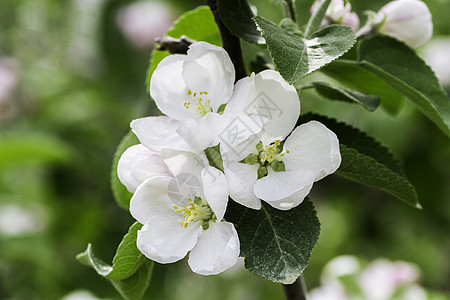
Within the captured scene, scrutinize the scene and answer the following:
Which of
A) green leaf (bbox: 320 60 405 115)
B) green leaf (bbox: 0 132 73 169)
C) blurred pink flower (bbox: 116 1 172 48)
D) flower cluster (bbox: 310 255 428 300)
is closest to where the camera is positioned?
green leaf (bbox: 320 60 405 115)

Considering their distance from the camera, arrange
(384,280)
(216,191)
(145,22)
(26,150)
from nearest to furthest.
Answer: (216,191)
(384,280)
(26,150)
(145,22)

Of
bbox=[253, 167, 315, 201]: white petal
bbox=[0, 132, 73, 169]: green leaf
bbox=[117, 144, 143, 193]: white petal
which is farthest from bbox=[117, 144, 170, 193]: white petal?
bbox=[0, 132, 73, 169]: green leaf

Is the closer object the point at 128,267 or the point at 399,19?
the point at 128,267

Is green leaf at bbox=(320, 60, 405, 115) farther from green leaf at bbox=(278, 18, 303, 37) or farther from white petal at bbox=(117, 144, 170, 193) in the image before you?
white petal at bbox=(117, 144, 170, 193)

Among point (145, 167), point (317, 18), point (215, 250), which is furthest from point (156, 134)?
point (317, 18)

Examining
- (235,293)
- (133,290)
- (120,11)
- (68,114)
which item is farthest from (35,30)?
(133,290)

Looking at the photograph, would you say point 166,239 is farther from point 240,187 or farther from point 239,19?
point 239,19

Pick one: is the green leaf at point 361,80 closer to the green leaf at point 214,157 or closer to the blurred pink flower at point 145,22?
the green leaf at point 214,157

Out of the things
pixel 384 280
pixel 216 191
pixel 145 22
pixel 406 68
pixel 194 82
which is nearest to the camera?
pixel 216 191
